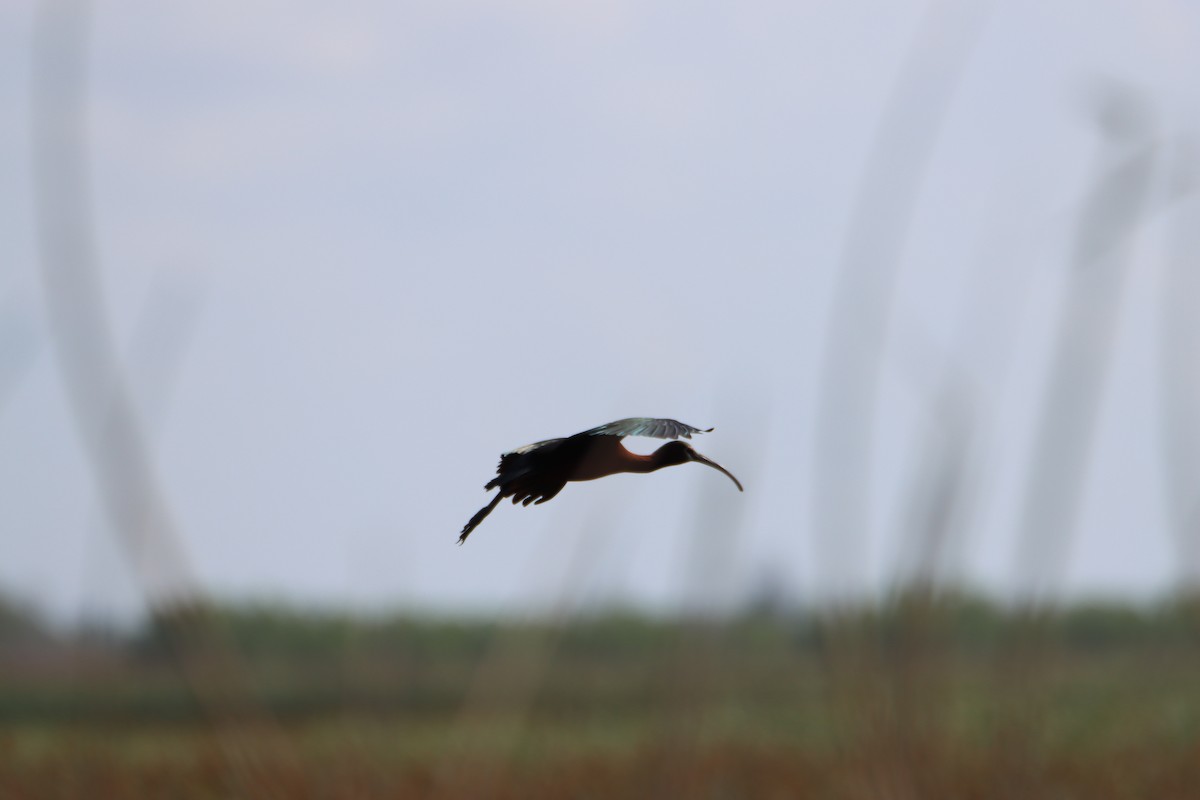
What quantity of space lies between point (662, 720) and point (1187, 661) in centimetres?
611

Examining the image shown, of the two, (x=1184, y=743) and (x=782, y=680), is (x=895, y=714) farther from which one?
(x=782, y=680)

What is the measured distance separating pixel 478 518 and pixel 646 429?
0.16 ft

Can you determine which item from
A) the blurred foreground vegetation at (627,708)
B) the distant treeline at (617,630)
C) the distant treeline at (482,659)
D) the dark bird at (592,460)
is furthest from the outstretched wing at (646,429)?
the distant treeline at (617,630)

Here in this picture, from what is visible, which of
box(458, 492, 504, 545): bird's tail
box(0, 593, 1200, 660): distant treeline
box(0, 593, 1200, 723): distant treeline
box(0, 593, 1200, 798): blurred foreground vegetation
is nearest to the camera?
box(458, 492, 504, 545): bird's tail

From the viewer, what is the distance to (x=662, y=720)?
370 cm

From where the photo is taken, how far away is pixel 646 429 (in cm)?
36

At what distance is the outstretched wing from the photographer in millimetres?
354

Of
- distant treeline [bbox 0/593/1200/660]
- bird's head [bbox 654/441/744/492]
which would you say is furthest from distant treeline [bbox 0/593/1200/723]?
bird's head [bbox 654/441/744/492]

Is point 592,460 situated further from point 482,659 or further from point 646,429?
point 482,659

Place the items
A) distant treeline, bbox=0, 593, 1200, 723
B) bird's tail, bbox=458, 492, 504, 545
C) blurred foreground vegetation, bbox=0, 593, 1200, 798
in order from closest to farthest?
bird's tail, bbox=458, 492, 504, 545, blurred foreground vegetation, bbox=0, 593, 1200, 798, distant treeline, bbox=0, 593, 1200, 723

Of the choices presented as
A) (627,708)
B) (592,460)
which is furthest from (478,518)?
(627,708)

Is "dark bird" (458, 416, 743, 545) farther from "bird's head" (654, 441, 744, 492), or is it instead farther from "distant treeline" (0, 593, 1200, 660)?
"distant treeline" (0, 593, 1200, 660)

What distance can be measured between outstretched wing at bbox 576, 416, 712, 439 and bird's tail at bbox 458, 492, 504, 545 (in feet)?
0.10

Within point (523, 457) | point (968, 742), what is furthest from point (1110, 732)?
point (523, 457)
